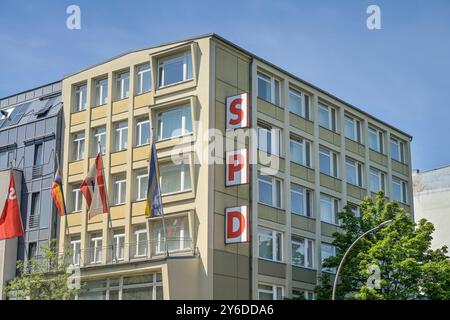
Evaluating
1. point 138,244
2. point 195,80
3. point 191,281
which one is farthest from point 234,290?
point 195,80

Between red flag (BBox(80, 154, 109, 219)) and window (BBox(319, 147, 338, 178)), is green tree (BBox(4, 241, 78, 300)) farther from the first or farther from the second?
window (BBox(319, 147, 338, 178))

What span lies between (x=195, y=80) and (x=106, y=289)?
36.9 ft

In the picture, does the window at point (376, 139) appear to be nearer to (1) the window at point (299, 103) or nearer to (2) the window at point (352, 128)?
(2) the window at point (352, 128)

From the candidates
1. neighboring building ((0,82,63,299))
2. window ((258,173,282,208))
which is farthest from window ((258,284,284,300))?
neighboring building ((0,82,63,299))

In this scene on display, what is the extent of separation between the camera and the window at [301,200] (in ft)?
142

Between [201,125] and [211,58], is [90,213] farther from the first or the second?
[211,58]

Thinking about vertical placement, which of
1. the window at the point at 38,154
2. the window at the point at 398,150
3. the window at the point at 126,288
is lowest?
the window at the point at 126,288

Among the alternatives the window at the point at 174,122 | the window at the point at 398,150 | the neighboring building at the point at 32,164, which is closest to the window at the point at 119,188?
the window at the point at 174,122

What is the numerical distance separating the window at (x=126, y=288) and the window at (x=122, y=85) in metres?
10.4

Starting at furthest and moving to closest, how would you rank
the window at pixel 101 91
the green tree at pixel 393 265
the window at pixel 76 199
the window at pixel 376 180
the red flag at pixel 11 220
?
the window at pixel 376 180 < the window at pixel 101 91 < the window at pixel 76 199 < the red flag at pixel 11 220 < the green tree at pixel 393 265

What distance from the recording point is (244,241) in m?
36.1

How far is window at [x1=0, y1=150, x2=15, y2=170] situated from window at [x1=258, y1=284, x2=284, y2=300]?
17.0 meters

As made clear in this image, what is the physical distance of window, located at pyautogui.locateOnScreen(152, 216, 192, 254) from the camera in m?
37.3

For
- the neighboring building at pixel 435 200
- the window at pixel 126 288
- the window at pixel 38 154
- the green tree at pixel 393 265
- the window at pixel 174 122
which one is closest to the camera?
the window at pixel 126 288
